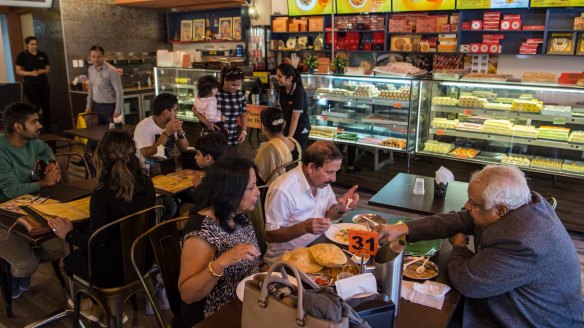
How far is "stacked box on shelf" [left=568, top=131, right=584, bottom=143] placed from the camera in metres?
4.39

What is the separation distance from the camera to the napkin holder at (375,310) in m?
1.36

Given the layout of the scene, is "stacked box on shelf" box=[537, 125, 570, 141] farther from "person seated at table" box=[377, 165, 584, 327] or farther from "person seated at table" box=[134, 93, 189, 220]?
"person seated at table" box=[134, 93, 189, 220]

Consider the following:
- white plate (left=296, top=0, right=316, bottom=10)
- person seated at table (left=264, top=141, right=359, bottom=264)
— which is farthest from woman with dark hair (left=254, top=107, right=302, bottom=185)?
white plate (left=296, top=0, right=316, bottom=10)

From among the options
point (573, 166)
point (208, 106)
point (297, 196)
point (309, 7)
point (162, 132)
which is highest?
point (309, 7)

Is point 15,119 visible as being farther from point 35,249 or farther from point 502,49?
point 502,49

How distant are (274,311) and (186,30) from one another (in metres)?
9.60

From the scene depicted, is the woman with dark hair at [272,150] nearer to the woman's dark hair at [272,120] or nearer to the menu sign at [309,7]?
the woman's dark hair at [272,120]

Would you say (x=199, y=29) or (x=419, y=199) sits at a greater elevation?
(x=199, y=29)

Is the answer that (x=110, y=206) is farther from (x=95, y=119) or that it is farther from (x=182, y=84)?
(x=182, y=84)

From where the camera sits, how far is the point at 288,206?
2.51 m

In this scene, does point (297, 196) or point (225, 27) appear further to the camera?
point (225, 27)

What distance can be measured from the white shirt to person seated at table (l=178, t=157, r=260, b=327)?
39 centimetres

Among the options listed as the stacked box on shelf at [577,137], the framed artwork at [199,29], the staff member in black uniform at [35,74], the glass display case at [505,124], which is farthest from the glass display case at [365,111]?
the staff member in black uniform at [35,74]

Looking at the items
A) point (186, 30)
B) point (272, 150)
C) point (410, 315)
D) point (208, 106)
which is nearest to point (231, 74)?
point (208, 106)
